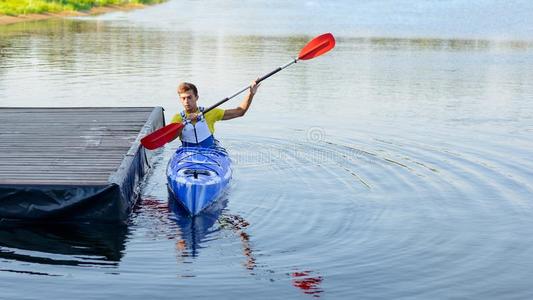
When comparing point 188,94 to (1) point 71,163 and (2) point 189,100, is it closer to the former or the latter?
(2) point 189,100

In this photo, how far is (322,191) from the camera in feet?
39.6

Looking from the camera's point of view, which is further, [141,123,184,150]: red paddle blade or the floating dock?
[141,123,184,150]: red paddle blade

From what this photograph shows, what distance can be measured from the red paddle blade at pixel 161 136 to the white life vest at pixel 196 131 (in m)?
0.23

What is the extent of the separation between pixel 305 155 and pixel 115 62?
53.3 feet

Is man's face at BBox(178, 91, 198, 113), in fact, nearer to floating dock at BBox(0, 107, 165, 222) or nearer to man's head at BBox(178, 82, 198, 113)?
man's head at BBox(178, 82, 198, 113)

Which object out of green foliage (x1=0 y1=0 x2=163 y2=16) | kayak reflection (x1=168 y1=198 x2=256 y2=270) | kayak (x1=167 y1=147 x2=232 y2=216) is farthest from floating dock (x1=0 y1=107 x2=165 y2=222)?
green foliage (x1=0 y1=0 x2=163 y2=16)

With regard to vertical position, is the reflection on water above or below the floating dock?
below

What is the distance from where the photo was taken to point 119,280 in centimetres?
842

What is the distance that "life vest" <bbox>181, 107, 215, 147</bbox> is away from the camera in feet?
40.4

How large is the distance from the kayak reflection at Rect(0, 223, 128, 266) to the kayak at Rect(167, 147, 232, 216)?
3.14ft

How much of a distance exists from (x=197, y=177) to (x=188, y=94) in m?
1.45

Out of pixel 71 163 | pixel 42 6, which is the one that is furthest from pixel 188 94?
pixel 42 6

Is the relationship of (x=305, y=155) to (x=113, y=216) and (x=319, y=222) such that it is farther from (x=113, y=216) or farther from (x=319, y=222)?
(x=113, y=216)

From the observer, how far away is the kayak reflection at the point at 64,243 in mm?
9047
